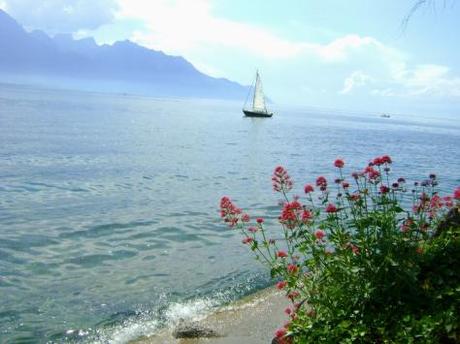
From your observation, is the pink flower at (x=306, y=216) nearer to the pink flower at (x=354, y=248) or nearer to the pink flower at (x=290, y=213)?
the pink flower at (x=290, y=213)

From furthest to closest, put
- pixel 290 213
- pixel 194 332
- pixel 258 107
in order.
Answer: pixel 258 107
pixel 194 332
pixel 290 213

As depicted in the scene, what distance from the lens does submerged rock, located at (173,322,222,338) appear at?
895 cm

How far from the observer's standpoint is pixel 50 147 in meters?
44.4

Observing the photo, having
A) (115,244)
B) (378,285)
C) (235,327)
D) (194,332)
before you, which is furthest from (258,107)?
(378,285)

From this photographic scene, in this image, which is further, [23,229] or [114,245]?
[23,229]

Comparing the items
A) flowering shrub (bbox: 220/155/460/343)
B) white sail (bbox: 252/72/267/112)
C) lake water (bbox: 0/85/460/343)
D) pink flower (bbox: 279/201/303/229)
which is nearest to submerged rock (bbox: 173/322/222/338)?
lake water (bbox: 0/85/460/343)

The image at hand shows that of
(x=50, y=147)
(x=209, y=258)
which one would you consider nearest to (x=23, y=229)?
(x=209, y=258)

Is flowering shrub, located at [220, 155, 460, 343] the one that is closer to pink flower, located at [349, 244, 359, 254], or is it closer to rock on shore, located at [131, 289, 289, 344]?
pink flower, located at [349, 244, 359, 254]

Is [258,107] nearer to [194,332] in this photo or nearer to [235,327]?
[235,327]

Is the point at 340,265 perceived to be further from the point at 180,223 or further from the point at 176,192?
the point at 176,192

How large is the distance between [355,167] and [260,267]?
108ft

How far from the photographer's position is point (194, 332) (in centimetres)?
895

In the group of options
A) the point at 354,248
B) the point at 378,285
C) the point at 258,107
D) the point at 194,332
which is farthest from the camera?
the point at 258,107

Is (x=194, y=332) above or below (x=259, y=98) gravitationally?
below
